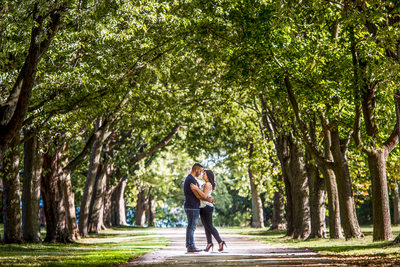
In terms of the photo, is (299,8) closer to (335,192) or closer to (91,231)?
(335,192)

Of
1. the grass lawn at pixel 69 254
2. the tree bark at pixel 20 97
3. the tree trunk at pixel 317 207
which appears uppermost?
the tree bark at pixel 20 97

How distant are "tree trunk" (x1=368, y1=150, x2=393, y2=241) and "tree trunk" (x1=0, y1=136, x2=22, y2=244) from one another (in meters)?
11.7

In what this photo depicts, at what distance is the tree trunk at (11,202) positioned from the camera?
18203mm

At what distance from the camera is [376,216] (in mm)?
14469

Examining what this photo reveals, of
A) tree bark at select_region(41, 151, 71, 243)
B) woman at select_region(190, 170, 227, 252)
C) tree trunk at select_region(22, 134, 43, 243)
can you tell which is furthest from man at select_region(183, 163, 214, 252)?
tree bark at select_region(41, 151, 71, 243)

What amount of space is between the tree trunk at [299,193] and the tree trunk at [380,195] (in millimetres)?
7029

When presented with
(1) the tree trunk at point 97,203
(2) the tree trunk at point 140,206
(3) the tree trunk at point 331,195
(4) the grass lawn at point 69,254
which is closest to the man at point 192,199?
(4) the grass lawn at point 69,254

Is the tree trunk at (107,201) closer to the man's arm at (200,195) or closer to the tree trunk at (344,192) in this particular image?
the tree trunk at (344,192)

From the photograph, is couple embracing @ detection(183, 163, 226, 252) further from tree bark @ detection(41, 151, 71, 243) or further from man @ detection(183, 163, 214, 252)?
tree bark @ detection(41, 151, 71, 243)

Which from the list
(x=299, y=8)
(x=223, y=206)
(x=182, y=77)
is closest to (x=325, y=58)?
(x=299, y=8)

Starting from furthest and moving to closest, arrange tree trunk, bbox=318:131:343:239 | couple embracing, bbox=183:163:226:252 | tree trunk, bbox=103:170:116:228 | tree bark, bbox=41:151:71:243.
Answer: tree trunk, bbox=103:170:116:228
tree bark, bbox=41:151:71:243
tree trunk, bbox=318:131:343:239
couple embracing, bbox=183:163:226:252

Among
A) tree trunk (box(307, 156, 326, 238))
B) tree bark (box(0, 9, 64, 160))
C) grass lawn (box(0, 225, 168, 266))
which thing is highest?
tree bark (box(0, 9, 64, 160))

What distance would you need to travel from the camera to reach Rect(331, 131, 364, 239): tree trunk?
55.2ft

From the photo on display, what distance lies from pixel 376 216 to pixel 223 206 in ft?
175
